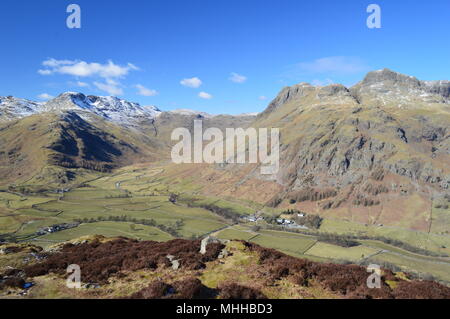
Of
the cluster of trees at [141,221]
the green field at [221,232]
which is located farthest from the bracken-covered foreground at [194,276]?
the cluster of trees at [141,221]

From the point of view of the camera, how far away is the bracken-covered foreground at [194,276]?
18047 mm

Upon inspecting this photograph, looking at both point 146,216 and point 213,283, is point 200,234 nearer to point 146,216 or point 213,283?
point 146,216

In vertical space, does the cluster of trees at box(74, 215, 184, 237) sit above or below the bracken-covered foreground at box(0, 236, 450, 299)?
below

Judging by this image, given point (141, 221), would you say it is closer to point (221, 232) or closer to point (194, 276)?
point (221, 232)

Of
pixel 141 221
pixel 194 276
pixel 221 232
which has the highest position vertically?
pixel 194 276

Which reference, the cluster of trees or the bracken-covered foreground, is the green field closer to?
the cluster of trees

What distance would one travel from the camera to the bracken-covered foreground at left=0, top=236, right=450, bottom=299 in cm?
1805

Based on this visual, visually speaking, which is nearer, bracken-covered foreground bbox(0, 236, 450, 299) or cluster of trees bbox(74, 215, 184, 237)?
bracken-covered foreground bbox(0, 236, 450, 299)

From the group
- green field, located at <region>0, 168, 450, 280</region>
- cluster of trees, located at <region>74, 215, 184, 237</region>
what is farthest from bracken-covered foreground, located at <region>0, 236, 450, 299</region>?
cluster of trees, located at <region>74, 215, 184, 237</region>

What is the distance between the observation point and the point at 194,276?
2128 centimetres

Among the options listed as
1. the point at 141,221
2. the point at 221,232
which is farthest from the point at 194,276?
the point at 141,221

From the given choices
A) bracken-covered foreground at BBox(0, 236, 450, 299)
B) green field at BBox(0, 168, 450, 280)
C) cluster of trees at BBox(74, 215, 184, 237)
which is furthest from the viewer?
cluster of trees at BBox(74, 215, 184, 237)
